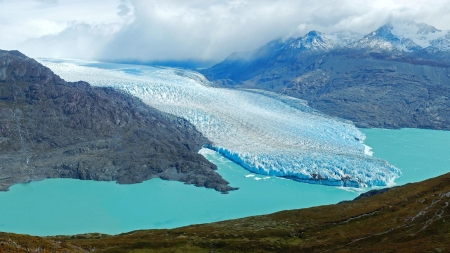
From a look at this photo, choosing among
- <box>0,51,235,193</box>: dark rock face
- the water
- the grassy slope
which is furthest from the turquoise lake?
the grassy slope

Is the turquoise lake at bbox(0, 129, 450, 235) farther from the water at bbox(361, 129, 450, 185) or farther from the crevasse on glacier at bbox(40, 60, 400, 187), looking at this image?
the crevasse on glacier at bbox(40, 60, 400, 187)

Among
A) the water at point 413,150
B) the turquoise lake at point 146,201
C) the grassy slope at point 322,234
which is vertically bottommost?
the grassy slope at point 322,234

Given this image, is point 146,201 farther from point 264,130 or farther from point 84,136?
point 264,130

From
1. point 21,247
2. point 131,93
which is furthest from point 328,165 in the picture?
point 21,247

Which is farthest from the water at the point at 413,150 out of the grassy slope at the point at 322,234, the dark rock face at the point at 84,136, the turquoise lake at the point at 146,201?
the grassy slope at the point at 322,234

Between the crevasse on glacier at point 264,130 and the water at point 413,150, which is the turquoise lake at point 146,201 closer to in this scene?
the water at point 413,150

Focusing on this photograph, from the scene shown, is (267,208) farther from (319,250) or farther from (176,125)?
(176,125)
